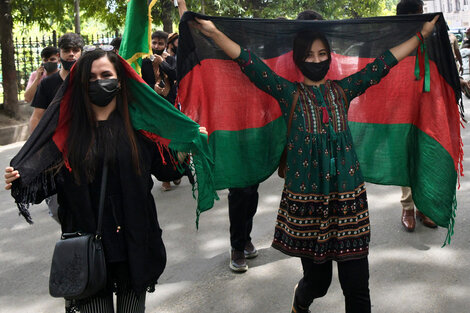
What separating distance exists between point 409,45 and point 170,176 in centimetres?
162

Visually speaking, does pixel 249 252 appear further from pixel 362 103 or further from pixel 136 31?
pixel 136 31

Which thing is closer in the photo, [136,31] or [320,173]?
[320,173]

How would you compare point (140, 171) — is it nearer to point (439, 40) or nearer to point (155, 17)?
point (439, 40)

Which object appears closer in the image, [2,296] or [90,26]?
[2,296]

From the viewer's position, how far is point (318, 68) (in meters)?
3.13

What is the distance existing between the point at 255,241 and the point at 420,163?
2.10m

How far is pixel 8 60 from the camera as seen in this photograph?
12688 mm

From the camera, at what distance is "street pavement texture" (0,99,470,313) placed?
13.0ft

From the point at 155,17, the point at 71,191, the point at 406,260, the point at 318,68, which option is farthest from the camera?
the point at 155,17

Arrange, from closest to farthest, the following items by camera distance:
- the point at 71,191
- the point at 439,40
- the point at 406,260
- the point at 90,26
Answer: the point at 71,191 → the point at 439,40 → the point at 406,260 → the point at 90,26

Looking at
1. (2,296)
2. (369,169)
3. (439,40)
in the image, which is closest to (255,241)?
(369,169)

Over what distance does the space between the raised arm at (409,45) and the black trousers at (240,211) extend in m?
1.58

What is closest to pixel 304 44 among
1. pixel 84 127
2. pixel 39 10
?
pixel 84 127

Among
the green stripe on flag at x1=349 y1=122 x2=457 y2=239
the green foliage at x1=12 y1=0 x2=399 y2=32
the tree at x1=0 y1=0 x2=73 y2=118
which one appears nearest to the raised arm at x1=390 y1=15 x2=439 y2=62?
the green stripe on flag at x1=349 y1=122 x2=457 y2=239
